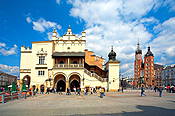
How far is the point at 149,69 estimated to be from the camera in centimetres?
11488

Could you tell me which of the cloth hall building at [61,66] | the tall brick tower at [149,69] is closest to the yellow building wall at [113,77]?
the cloth hall building at [61,66]

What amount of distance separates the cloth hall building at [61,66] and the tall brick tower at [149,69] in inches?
3326

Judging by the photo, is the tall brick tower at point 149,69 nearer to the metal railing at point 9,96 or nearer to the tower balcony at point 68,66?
the tower balcony at point 68,66

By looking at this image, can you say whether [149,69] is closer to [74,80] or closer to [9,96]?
[74,80]

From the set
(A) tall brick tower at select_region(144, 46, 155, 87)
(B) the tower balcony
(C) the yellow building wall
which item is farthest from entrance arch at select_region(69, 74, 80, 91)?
(A) tall brick tower at select_region(144, 46, 155, 87)

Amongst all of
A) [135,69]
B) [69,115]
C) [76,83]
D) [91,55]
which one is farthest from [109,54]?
[135,69]

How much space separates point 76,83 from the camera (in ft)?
131

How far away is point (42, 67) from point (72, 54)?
781 centimetres

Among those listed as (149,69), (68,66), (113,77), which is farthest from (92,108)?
(149,69)

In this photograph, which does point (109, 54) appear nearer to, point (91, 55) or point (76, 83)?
point (91, 55)

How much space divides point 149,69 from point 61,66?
93888mm

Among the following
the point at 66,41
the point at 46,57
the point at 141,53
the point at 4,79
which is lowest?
the point at 4,79

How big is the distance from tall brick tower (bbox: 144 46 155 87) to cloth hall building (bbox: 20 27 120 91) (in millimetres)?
84485

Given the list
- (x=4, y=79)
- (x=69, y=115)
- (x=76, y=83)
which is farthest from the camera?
(x=4, y=79)
